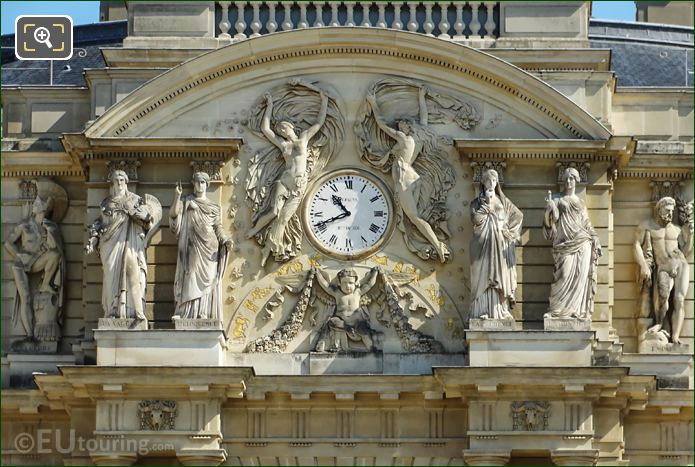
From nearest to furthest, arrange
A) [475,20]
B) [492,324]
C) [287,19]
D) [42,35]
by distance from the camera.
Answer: [492,324] < [287,19] < [475,20] < [42,35]

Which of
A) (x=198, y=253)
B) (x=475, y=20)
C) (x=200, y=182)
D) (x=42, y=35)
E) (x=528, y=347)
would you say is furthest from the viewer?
(x=42, y=35)

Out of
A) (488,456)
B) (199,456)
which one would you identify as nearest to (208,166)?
(199,456)

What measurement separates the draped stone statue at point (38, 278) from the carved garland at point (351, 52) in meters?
1.77

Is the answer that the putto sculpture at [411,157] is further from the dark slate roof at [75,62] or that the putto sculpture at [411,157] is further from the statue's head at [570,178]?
the dark slate roof at [75,62]

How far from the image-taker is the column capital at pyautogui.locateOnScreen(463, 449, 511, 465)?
37.1 meters

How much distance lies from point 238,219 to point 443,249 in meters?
2.95

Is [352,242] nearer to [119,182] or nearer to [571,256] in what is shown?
[571,256]

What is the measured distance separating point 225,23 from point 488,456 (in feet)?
24.6

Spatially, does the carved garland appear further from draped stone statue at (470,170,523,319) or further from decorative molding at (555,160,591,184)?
draped stone statue at (470,170,523,319)

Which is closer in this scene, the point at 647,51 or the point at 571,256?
the point at 571,256

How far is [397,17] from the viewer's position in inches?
1554

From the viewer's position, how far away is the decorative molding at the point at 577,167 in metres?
38.6

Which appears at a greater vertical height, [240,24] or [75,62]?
[75,62]

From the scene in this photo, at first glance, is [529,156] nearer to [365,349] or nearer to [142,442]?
[365,349]
